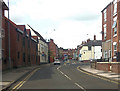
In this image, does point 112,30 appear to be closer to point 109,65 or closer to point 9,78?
point 109,65

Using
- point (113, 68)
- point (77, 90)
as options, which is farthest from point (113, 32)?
point (77, 90)

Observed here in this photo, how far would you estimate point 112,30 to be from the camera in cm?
2945

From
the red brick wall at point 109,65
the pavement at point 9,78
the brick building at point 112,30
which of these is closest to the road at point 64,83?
the pavement at point 9,78

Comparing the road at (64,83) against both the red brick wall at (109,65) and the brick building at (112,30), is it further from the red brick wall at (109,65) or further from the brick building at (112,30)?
the brick building at (112,30)

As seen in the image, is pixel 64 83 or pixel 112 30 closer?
pixel 64 83

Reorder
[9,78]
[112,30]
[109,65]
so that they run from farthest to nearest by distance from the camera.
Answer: [112,30]
[109,65]
[9,78]

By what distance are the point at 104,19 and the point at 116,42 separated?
8.26 metres

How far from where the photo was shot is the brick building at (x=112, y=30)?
27.1 m

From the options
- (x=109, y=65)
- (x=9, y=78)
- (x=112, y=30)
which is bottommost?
(x=9, y=78)

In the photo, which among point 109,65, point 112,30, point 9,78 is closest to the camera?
point 9,78

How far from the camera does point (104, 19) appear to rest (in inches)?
1378

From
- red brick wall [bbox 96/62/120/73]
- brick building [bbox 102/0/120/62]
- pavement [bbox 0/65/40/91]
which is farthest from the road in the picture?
brick building [bbox 102/0/120/62]

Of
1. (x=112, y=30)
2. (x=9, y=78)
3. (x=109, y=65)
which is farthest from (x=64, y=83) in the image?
(x=112, y=30)

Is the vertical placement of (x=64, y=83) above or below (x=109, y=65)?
below
